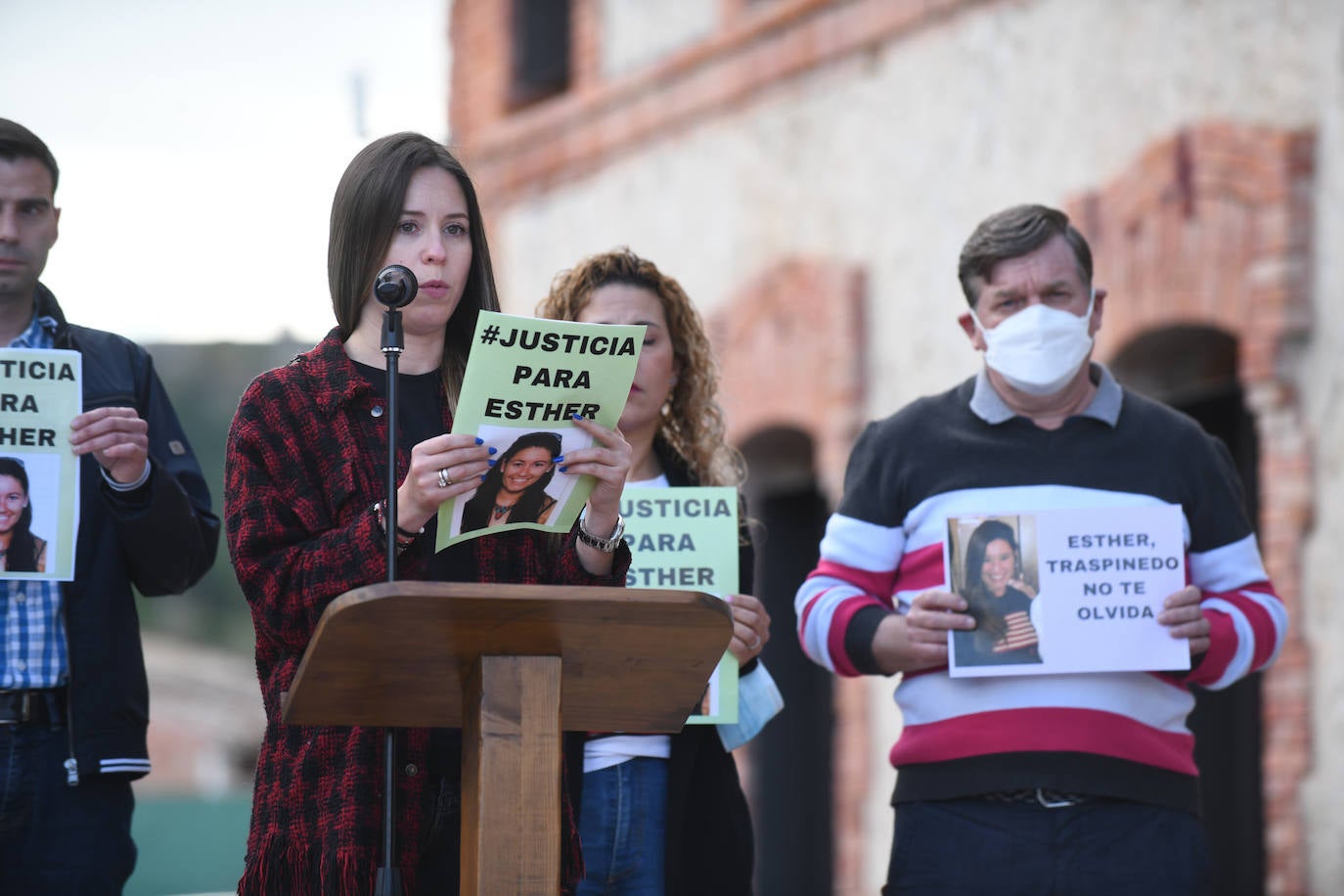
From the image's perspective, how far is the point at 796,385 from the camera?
9.61 m

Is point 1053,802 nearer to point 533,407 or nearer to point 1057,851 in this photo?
point 1057,851

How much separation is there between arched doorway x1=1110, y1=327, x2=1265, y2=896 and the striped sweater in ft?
10.7

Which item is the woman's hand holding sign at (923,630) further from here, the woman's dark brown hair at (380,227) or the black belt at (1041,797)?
the woman's dark brown hair at (380,227)

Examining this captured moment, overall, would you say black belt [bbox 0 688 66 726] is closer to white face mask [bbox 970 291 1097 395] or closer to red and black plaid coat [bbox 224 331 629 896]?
red and black plaid coat [bbox 224 331 629 896]

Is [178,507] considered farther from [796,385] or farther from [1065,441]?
[796,385]

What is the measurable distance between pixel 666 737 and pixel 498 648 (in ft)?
4.67

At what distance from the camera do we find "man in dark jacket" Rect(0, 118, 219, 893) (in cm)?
371

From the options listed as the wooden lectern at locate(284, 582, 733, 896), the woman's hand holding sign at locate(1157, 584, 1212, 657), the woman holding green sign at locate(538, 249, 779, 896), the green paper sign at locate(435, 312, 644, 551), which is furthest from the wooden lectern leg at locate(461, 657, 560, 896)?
the woman's hand holding sign at locate(1157, 584, 1212, 657)

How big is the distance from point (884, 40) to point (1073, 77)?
1354 mm

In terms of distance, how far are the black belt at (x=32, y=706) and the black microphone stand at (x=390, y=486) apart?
1068 mm

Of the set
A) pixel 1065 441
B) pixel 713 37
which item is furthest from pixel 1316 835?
pixel 713 37

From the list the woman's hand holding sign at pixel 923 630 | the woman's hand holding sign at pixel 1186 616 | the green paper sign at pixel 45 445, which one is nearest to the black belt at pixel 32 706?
the green paper sign at pixel 45 445

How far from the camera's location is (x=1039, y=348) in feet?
13.7

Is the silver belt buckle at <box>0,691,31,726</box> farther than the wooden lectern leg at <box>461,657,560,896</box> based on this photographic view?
Yes
